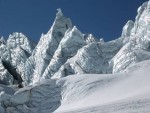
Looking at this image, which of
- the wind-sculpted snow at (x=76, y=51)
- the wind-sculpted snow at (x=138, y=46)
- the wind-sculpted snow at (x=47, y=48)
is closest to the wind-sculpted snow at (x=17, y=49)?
the wind-sculpted snow at (x=76, y=51)

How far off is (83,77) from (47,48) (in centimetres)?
6450

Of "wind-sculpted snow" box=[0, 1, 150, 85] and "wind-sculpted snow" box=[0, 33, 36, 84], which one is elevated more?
"wind-sculpted snow" box=[0, 33, 36, 84]

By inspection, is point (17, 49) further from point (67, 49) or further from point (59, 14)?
point (67, 49)

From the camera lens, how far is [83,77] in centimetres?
2408

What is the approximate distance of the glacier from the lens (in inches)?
763

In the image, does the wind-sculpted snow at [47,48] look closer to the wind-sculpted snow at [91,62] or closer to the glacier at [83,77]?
the glacier at [83,77]

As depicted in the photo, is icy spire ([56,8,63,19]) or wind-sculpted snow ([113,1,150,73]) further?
icy spire ([56,8,63,19])

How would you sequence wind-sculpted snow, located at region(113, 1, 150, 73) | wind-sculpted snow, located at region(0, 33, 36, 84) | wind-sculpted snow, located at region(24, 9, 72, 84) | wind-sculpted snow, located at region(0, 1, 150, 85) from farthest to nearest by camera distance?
wind-sculpted snow, located at region(0, 33, 36, 84) < wind-sculpted snow, located at region(24, 9, 72, 84) < wind-sculpted snow, located at region(0, 1, 150, 85) < wind-sculpted snow, located at region(113, 1, 150, 73)

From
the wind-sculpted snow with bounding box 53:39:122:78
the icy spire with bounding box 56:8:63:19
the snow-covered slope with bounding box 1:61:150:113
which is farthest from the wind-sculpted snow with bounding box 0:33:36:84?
the snow-covered slope with bounding box 1:61:150:113

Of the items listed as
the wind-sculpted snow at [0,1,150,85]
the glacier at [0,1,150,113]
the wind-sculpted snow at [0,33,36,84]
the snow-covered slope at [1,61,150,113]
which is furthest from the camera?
the wind-sculpted snow at [0,33,36,84]

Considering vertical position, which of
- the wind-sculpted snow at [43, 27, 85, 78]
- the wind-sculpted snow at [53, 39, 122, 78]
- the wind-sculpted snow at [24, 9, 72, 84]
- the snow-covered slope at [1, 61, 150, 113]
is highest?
the wind-sculpted snow at [24, 9, 72, 84]

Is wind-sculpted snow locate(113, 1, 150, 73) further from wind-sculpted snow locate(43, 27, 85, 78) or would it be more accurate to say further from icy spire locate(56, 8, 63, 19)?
icy spire locate(56, 8, 63, 19)

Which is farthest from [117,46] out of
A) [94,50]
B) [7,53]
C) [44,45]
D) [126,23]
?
[7,53]

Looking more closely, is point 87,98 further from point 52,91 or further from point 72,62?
point 72,62
